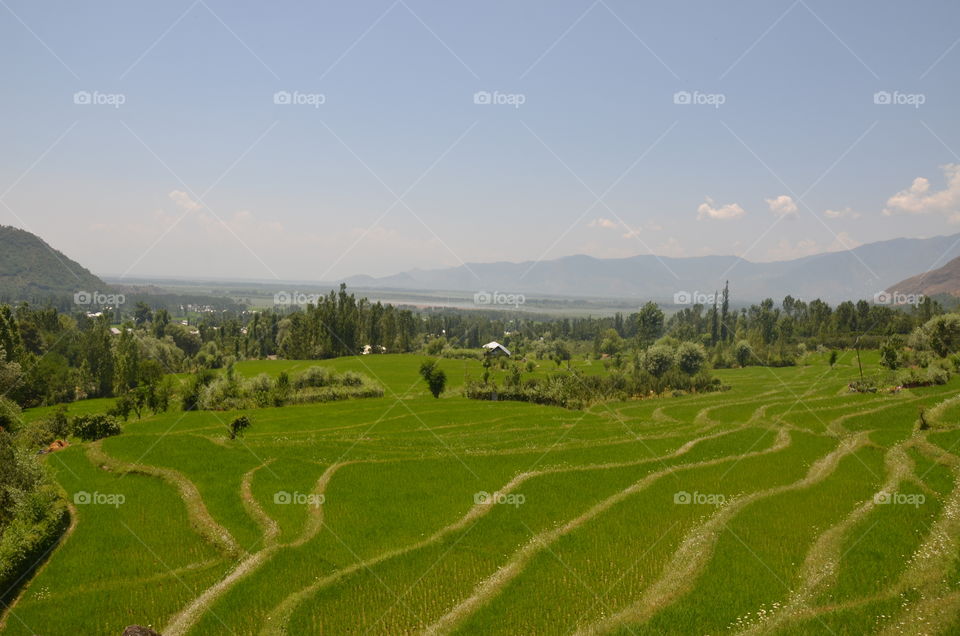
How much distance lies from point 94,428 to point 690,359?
269ft

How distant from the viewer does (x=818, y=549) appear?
810 inches

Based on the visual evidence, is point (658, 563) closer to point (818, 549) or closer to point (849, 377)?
point (818, 549)

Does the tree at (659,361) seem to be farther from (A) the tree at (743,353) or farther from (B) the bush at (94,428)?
(B) the bush at (94,428)

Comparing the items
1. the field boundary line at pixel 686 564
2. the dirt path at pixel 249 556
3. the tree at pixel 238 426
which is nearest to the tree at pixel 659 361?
the field boundary line at pixel 686 564

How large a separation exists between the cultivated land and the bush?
182 inches

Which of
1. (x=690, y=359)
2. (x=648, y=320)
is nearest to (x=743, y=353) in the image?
(x=648, y=320)

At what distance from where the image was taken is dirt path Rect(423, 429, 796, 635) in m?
17.0

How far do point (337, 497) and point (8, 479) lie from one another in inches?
625

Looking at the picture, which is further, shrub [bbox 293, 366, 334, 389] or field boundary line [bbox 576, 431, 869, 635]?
shrub [bbox 293, 366, 334, 389]

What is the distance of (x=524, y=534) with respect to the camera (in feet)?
77.4

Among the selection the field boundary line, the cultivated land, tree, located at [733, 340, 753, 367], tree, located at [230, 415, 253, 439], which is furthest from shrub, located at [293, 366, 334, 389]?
tree, located at [733, 340, 753, 367]

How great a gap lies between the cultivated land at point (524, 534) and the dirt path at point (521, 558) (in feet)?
0.39

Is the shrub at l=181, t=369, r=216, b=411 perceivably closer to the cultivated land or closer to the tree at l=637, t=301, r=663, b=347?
the cultivated land

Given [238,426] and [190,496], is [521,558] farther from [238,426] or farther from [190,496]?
[238,426]
